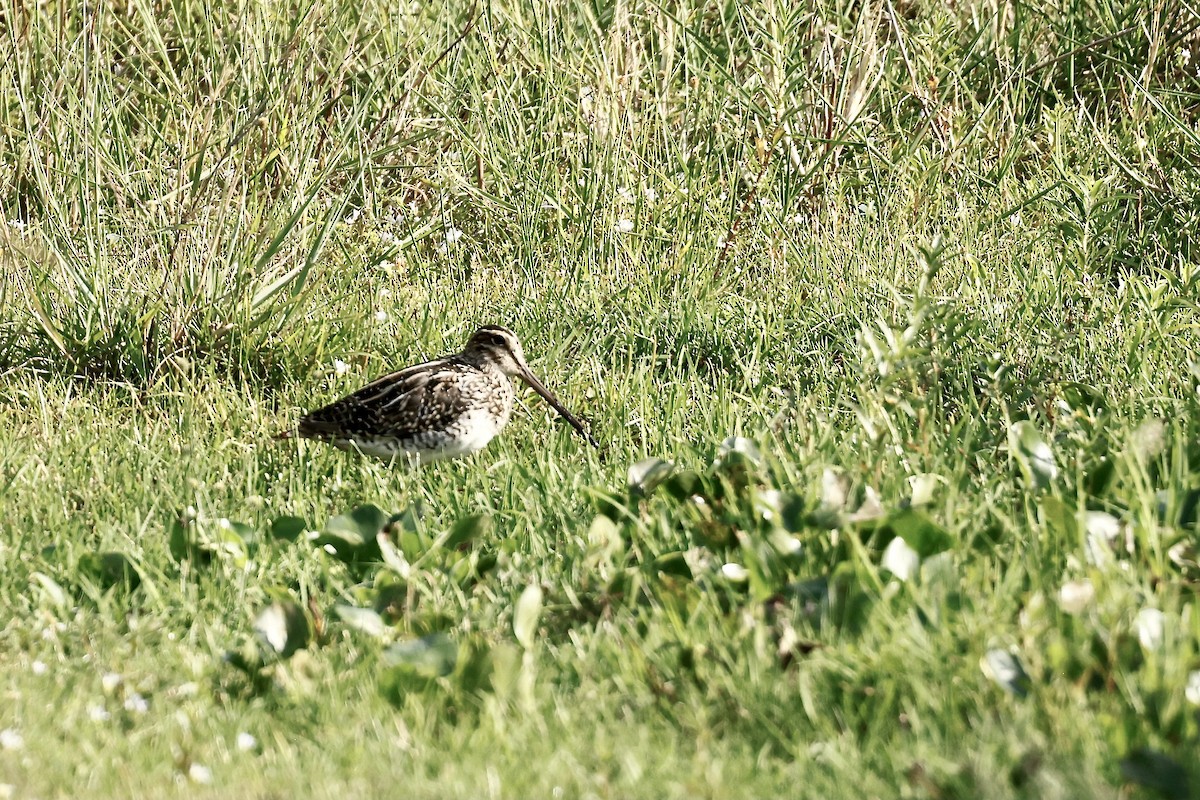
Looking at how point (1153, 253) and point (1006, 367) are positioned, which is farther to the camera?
point (1153, 253)

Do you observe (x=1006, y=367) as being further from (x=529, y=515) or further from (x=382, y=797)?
(x=382, y=797)

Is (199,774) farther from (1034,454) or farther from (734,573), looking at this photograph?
(1034,454)

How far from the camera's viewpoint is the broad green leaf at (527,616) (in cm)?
335

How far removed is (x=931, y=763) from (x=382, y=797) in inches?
39.9

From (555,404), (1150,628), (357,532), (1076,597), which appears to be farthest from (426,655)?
(555,404)

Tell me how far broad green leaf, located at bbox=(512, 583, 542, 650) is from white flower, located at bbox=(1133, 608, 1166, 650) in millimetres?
1278

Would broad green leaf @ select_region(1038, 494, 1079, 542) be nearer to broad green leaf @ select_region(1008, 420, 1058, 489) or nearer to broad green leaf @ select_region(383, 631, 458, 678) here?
broad green leaf @ select_region(1008, 420, 1058, 489)

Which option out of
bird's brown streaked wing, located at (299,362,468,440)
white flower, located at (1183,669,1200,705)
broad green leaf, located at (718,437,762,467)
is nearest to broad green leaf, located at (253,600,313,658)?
broad green leaf, located at (718,437,762,467)

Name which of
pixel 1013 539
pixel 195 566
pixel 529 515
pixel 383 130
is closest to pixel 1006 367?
pixel 1013 539

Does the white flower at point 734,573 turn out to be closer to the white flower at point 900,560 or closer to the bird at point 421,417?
the white flower at point 900,560

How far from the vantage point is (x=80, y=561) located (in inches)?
155

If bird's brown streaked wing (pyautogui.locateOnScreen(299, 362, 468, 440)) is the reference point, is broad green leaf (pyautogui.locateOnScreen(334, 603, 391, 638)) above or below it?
above

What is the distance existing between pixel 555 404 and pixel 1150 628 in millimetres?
2546

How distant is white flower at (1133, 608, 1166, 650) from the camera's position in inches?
114
